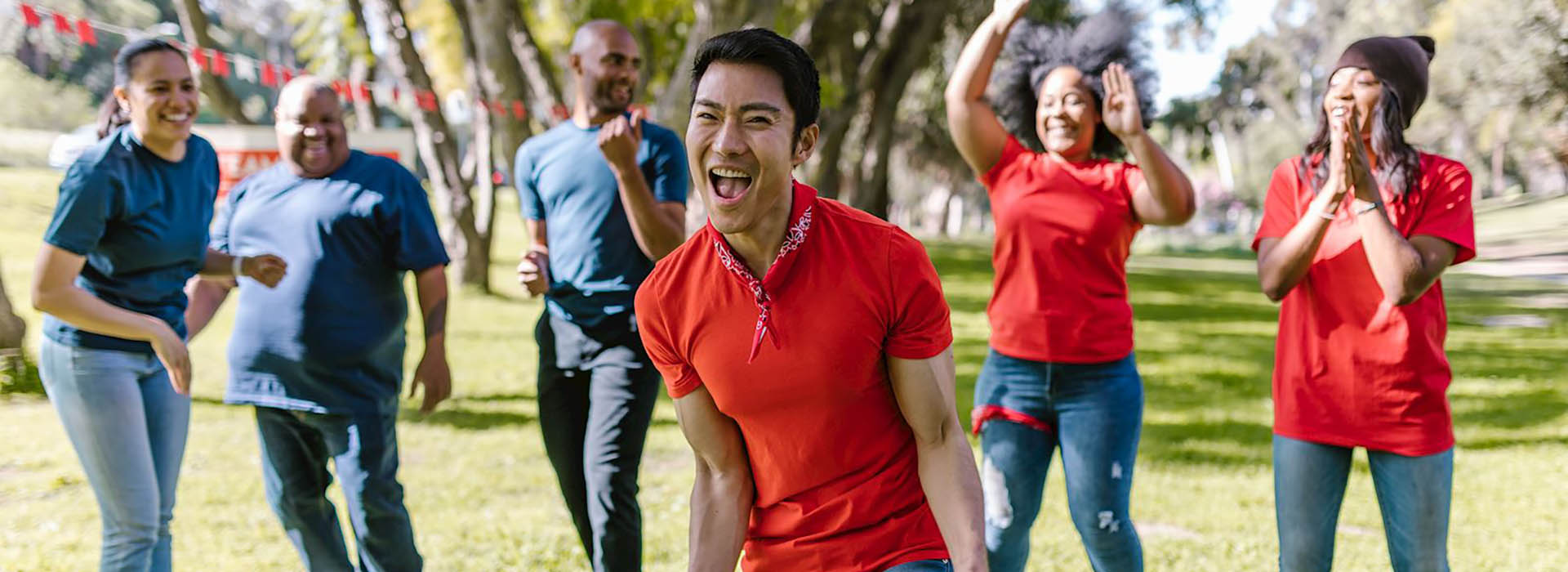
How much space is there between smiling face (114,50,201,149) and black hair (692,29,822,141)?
2312 millimetres

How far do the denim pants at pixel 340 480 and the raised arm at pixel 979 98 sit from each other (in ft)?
7.03

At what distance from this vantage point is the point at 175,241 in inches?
161

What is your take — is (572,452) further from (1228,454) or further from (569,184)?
(1228,454)

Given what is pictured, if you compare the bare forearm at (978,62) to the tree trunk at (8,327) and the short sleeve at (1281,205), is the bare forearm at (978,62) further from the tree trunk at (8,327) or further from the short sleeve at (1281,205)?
the tree trunk at (8,327)

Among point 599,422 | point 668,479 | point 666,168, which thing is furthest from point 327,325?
point 668,479

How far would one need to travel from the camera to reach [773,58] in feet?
8.00

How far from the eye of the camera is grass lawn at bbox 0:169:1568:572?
609 centimetres

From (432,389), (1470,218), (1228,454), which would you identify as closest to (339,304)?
(432,389)

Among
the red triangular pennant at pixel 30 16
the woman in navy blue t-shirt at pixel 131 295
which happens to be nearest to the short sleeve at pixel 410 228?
the woman in navy blue t-shirt at pixel 131 295

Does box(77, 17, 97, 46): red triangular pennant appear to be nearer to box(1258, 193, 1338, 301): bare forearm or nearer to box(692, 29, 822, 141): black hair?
box(692, 29, 822, 141): black hair

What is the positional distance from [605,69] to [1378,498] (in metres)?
2.87

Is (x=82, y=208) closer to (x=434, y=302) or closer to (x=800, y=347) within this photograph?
(x=434, y=302)

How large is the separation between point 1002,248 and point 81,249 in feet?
9.40

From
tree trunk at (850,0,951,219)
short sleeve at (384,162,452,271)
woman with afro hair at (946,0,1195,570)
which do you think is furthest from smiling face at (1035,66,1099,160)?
tree trunk at (850,0,951,219)
